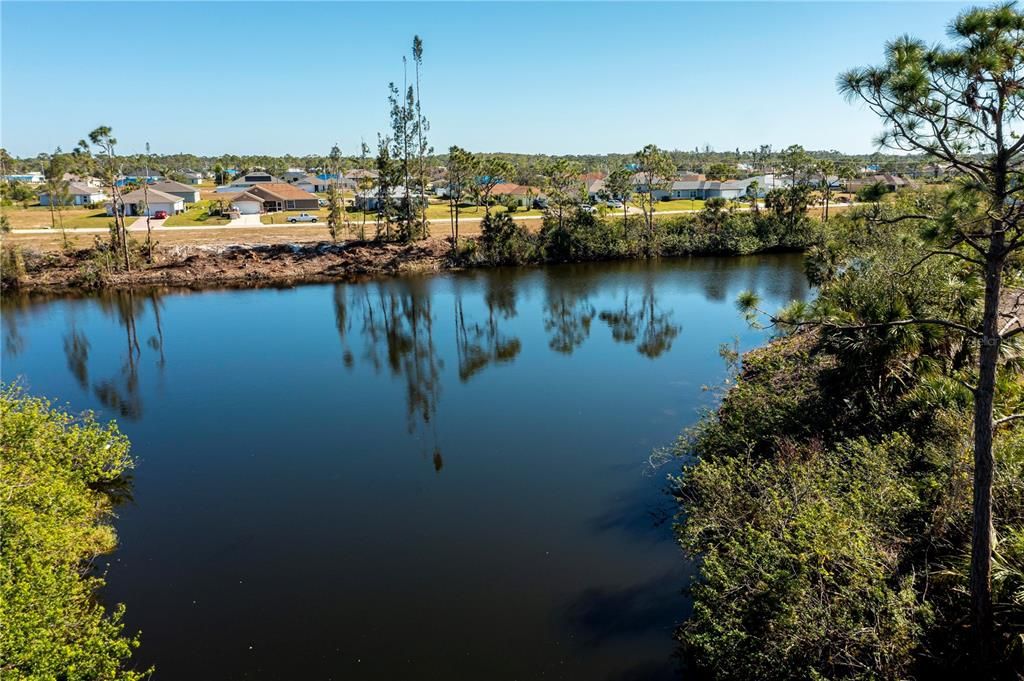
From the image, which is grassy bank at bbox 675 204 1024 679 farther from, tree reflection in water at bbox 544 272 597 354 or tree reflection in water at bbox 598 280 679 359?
tree reflection in water at bbox 544 272 597 354

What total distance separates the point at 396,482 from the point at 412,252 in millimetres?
37437

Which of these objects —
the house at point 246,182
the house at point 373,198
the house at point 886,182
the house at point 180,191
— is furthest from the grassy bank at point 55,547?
the house at point 246,182

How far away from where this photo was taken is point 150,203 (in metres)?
73.3

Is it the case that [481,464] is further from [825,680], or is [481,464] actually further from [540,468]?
[825,680]

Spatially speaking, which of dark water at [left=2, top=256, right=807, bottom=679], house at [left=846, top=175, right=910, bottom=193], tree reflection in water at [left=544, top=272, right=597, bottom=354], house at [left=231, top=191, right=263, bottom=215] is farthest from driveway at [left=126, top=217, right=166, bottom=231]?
house at [left=846, top=175, right=910, bottom=193]

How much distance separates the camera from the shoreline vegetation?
47.6 m

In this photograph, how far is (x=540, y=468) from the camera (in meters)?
19.2

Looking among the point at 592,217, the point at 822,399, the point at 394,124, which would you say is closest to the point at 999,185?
the point at 822,399

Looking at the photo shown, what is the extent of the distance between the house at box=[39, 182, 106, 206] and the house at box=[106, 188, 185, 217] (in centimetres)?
817

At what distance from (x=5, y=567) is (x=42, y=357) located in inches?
948

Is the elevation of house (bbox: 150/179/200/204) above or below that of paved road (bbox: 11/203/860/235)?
above

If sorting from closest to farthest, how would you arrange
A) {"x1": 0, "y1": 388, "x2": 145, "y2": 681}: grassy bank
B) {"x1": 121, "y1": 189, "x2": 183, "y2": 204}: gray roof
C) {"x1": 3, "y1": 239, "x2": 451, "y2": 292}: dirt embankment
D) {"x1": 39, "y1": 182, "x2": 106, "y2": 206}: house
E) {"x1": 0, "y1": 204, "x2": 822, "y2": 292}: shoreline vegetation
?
{"x1": 0, "y1": 388, "x2": 145, "y2": 681}: grassy bank < {"x1": 3, "y1": 239, "x2": 451, "y2": 292}: dirt embankment < {"x1": 0, "y1": 204, "x2": 822, "y2": 292}: shoreline vegetation < {"x1": 121, "y1": 189, "x2": 183, "y2": 204}: gray roof < {"x1": 39, "y1": 182, "x2": 106, "y2": 206}: house

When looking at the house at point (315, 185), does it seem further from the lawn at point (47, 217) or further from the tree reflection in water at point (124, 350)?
the tree reflection in water at point (124, 350)

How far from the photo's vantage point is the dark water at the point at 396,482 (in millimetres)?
12805
